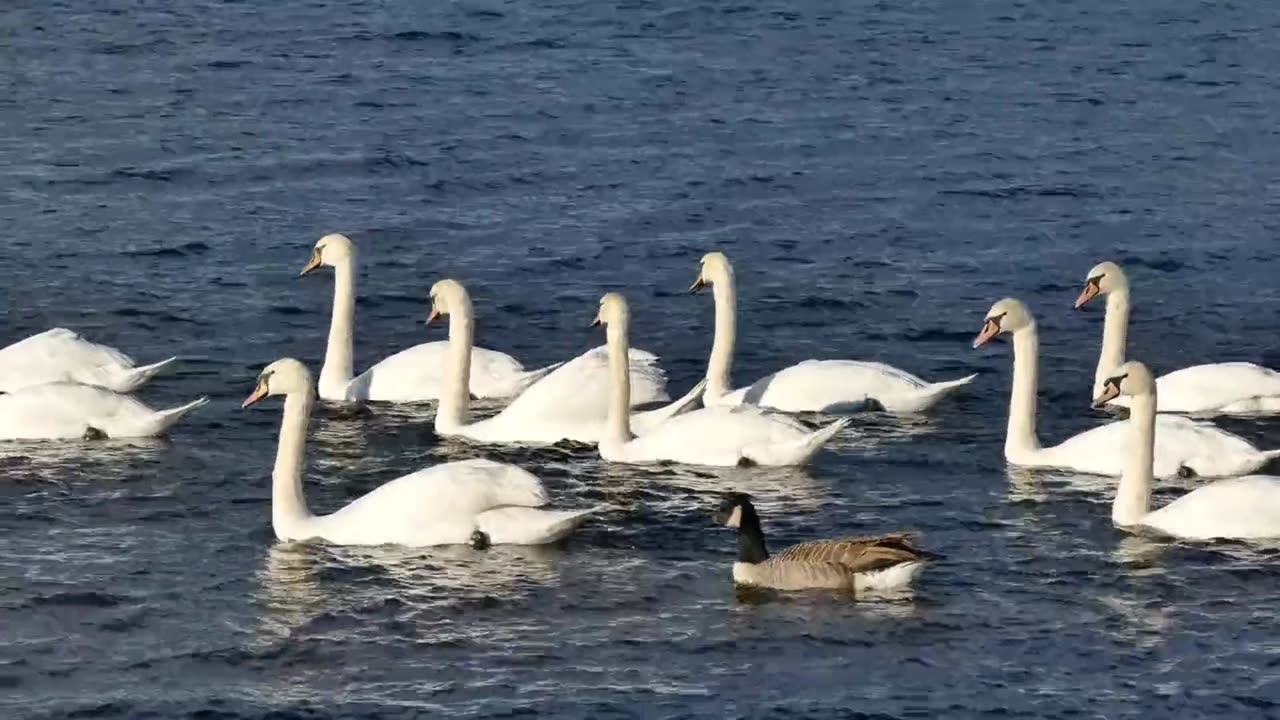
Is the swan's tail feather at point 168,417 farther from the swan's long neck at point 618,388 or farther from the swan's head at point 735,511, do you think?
the swan's head at point 735,511

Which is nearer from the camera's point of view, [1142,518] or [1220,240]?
[1142,518]

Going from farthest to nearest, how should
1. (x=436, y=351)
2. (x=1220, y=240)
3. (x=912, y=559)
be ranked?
(x=1220, y=240) < (x=436, y=351) < (x=912, y=559)

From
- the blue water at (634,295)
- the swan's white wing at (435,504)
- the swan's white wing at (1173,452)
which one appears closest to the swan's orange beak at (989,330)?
the blue water at (634,295)

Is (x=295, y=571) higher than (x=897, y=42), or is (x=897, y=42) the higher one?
(x=897, y=42)

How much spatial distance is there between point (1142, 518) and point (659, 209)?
1187 cm

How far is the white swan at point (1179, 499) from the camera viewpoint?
64.1 ft

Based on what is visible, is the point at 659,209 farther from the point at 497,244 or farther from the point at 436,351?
the point at 436,351

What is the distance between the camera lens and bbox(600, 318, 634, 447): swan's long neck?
2219cm

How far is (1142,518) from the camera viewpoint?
2005cm

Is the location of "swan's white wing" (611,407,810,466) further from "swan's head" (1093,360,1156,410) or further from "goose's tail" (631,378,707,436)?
"swan's head" (1093,360,1156,410)

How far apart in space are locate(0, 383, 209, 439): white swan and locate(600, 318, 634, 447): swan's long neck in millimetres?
3358

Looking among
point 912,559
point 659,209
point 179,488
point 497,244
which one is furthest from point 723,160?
point 912,559

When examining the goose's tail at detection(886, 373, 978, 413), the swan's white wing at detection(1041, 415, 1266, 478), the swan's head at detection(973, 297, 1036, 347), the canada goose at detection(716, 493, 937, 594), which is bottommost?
the canada goose at detection(716, 493, 937, 594)

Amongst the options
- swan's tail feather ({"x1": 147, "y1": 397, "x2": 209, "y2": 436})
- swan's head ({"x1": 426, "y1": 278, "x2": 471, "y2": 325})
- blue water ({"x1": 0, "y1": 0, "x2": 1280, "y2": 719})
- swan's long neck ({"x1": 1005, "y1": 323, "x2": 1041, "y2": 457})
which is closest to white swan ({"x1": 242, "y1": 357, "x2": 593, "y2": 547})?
blue water ({"x1": 0, "y1": 0, "x2": 1280, "y2": 719})
